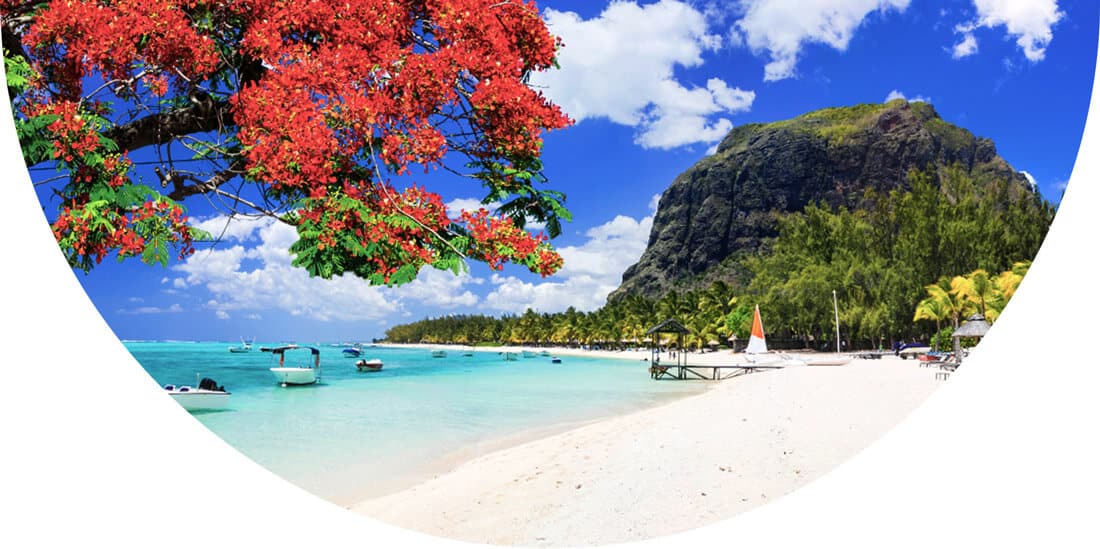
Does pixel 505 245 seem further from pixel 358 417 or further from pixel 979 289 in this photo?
pixel 358 417

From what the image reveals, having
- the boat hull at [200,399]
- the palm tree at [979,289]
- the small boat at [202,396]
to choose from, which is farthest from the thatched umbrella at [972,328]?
the small boat at [202,396]

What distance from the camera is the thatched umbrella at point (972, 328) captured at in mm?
2520

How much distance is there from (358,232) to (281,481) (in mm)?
1336

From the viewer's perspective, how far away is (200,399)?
4.04 m

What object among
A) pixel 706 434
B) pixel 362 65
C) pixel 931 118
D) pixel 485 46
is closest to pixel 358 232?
pixel 362 65

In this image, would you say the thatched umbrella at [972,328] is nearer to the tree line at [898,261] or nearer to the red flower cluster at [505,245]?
the tree line at [898,261]

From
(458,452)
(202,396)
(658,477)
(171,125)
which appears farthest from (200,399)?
(458,452)

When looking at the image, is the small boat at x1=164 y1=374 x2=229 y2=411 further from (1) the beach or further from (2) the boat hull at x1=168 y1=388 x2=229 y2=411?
(1) the beach

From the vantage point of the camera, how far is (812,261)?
14.6ft

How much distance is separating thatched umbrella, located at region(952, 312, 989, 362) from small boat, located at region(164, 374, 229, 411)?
3.89 metres

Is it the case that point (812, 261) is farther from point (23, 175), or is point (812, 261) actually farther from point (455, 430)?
point (455, 430)

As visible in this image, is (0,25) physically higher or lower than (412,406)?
higher

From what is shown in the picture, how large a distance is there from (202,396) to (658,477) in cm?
309

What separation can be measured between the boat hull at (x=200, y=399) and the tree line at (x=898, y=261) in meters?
1.60
